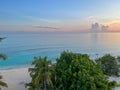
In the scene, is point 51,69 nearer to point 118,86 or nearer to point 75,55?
point 75,55

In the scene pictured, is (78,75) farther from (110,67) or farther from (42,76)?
(110,67)

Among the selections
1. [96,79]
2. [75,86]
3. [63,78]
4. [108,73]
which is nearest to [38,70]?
[63,78]

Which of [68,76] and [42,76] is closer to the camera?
[42,76]

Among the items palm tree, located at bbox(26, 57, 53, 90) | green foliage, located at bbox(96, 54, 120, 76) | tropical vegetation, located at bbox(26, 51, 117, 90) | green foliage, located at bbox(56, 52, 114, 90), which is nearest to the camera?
green foliage, located at bbox(56, 52, 114, 90)

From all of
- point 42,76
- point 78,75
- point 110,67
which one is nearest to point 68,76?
point 78,75

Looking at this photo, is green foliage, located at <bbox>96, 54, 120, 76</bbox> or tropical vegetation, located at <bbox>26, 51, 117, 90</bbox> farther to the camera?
green foliage, located at <bbox>96, 54, 120, 76</bbox>

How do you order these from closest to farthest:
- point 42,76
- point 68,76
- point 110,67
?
point 42,76
point 68,76
point 110,67

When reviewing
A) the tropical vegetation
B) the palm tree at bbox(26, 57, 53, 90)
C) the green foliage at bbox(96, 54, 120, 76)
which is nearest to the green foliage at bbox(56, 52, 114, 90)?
the tropical vegetation

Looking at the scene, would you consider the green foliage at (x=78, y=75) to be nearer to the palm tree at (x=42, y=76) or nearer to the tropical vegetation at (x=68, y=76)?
the tropical vegetation at (x=68, y=76)

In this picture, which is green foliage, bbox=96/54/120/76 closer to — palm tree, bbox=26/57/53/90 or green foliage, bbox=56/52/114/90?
green foliage, bbox=56/52/114/90
